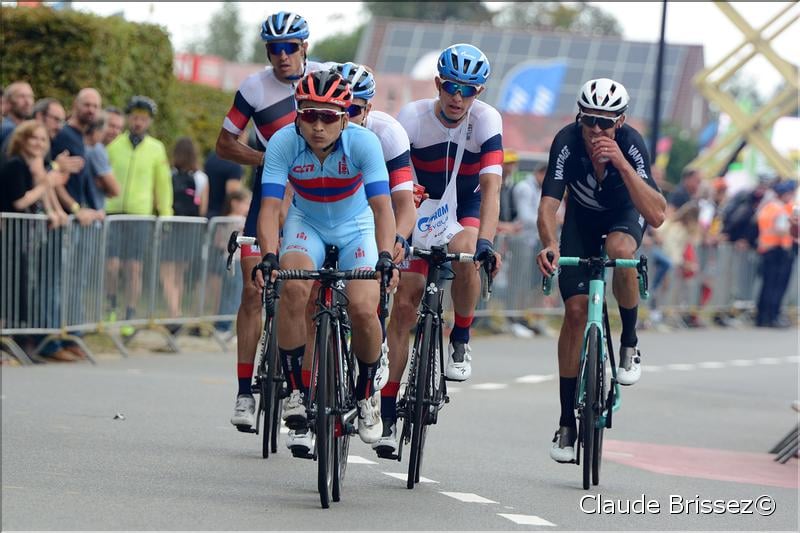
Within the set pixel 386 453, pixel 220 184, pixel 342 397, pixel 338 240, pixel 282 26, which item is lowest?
pixel 386 453

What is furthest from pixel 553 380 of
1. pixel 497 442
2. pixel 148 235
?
pixel 497 442

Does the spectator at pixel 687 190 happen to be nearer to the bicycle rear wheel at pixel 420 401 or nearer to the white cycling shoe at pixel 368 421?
the bicycle rear wheel at pixel 420 401

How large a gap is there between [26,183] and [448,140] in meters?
6.43

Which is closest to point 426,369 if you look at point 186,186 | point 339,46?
point 186,186

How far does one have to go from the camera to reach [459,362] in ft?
35.7

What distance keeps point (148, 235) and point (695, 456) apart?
22.4 ft

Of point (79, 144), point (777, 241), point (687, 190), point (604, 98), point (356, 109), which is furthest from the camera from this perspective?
point (777, 241)

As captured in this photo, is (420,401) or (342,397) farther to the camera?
(420,401)

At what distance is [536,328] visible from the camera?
24.2 metres

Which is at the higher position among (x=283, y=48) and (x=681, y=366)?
(x=283, y=48)

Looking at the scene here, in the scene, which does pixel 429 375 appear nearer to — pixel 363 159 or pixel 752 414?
pixel 363 159

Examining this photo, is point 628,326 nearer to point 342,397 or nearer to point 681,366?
point 342,397

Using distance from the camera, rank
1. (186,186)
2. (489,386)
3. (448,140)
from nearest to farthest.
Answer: (448,140), (489,386), (186,186)

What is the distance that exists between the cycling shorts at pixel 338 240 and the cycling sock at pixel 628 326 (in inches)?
81.2
